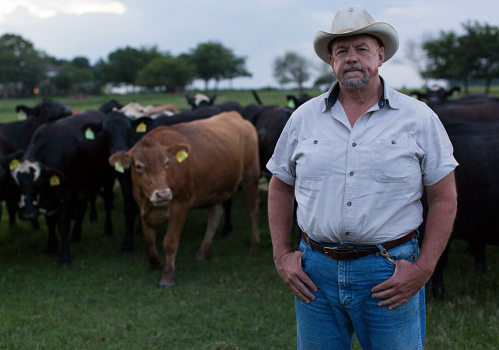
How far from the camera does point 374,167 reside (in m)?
1.91

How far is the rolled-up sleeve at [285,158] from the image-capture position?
2.21m

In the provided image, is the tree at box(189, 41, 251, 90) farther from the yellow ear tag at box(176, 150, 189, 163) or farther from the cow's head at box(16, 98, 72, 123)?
the yellow ear tag at box(176, 150, 189, 163)

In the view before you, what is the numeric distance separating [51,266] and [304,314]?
5.09 metres

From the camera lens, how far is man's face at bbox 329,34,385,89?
1990 mm

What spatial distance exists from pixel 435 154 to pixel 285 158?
2.32 ft

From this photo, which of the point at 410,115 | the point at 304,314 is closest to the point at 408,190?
the point at 410,115

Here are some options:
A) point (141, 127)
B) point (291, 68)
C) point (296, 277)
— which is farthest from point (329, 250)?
point (291, 68)

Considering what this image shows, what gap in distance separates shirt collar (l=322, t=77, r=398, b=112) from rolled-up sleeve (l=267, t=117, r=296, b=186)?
223 millimetres

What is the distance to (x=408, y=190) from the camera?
6.38 feet

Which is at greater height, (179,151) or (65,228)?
(179,151)

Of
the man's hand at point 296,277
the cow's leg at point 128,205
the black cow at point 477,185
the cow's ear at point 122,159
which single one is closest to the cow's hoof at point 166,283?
the cow's ear at point 122,159

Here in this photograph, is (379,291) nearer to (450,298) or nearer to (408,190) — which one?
(408,190)

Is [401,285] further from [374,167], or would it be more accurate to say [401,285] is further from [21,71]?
[21,71]

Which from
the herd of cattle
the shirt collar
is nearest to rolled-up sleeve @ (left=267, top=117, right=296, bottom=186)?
the shirt collar
